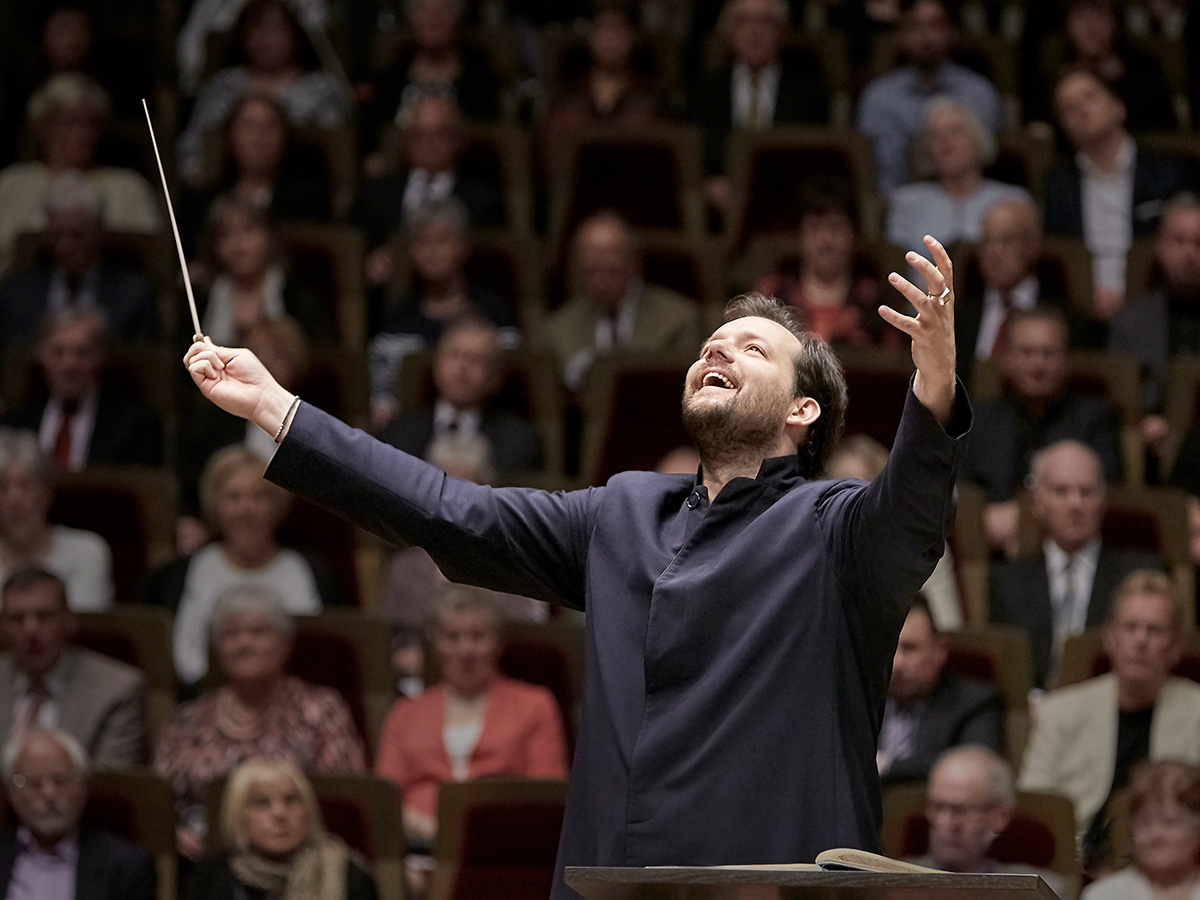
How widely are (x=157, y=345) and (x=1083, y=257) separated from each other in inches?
90.7

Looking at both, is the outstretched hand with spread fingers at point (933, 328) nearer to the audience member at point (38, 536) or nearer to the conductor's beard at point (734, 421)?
the conductor's beard at point (734, 421)

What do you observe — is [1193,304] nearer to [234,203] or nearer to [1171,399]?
[1171,399]

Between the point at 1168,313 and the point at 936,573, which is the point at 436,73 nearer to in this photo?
the point at 1168,313

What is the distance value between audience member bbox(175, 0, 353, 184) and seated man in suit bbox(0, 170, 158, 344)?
743 millimetres

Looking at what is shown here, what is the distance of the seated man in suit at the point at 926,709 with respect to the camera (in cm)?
338

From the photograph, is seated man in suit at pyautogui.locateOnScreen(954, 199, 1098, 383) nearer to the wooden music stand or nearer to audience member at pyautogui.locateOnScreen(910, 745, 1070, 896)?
audience member at pyautogui.locateOnScreen(910, 745, 1070, 896)

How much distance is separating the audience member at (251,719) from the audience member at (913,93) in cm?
253

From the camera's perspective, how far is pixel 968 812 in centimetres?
300

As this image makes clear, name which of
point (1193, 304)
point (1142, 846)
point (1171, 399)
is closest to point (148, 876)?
point (1142, 846)

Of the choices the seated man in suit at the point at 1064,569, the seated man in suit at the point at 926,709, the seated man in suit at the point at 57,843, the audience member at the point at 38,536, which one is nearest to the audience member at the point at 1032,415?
the seated man in suit at the point at 1064,569

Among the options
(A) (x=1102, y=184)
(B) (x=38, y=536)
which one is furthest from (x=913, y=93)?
(B) (x=38, y=536)

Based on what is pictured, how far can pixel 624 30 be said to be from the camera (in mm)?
5359

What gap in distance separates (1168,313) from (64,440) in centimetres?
263

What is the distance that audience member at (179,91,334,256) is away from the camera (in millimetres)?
5031
